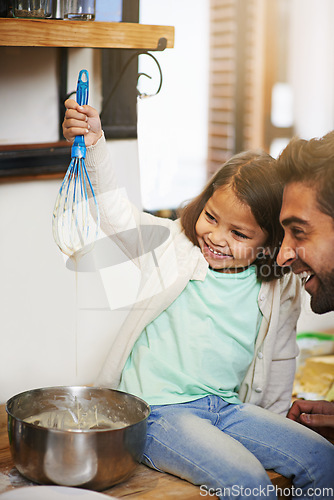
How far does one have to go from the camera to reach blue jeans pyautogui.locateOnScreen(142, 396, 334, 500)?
3.66 ft

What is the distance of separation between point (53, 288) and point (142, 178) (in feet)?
1.43

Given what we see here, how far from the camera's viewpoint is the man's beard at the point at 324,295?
1174 millimetres

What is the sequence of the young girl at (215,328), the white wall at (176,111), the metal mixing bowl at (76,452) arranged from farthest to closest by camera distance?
1. the white wall at (176,111)
2. the young girl at (215,328)
3. the metal mixing bowl at (76,452)

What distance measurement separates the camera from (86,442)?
1.01 meters

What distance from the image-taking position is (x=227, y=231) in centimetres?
133

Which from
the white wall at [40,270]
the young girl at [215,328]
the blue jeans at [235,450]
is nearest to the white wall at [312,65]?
the white wall at [40,270]

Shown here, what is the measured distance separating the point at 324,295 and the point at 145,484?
49 centimetres

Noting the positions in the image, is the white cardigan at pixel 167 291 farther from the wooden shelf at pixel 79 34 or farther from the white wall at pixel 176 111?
the white wall at pixel 176 111

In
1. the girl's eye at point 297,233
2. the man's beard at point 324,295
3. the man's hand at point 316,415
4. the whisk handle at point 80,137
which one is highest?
the whisk handle at point 80,137

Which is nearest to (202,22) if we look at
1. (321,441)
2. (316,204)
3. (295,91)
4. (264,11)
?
(264,11)

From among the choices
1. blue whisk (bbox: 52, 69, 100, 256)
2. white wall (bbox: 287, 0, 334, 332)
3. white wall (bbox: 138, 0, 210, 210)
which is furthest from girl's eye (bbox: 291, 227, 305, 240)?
white wall (bbox: 287, 0, 334, 332)

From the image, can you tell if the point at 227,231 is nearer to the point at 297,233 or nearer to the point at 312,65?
the point at 297,233

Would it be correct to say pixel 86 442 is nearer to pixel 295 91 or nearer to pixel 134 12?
pixel 134 12

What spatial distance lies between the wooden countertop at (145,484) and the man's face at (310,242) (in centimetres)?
38
